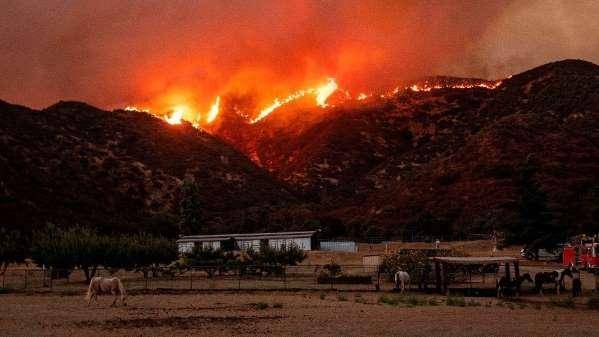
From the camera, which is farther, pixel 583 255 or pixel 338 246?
pixel 338 246

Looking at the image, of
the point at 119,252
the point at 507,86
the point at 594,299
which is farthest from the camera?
the point at 507,86

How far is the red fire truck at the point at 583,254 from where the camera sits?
159 ft

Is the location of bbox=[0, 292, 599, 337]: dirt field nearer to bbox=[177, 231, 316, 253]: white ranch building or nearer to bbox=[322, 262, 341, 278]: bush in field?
bbox=[322, 262, 341, 278]: bush in field

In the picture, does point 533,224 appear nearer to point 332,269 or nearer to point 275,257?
point 275,257

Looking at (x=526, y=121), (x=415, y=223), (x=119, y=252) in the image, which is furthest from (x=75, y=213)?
(x=526, y=121)

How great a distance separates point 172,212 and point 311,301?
88.0m

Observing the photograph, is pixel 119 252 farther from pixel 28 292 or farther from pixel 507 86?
pixel 507 86

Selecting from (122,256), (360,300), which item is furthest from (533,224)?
(122,256)

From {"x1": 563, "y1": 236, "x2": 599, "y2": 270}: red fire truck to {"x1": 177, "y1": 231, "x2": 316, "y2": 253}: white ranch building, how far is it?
1239 inches

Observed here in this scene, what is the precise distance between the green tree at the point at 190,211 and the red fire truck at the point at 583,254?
197ft

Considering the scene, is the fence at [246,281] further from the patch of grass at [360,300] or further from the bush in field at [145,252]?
the patch of grass at [360,300]

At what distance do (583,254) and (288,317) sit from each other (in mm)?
36593

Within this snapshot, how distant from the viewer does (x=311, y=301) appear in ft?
103

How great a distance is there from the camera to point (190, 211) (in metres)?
97.6
